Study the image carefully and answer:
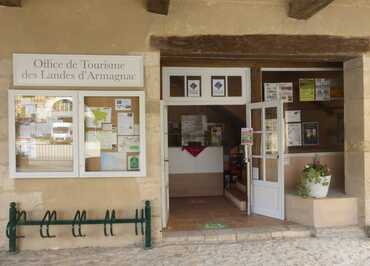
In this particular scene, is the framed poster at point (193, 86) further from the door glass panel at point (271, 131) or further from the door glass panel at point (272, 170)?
the door glass panel at point (272, 170)

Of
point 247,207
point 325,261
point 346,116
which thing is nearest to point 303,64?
point 346,116

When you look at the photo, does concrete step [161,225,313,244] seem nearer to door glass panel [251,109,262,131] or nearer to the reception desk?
door glass panel [251,109,262,131]

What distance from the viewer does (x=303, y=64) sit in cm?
564

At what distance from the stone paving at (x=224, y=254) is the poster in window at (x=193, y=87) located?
2.26 metres

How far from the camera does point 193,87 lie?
213 inches

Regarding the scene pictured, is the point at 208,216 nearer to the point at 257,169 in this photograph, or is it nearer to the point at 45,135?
the point at 257,169

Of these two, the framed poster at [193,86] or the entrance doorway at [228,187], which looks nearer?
the entrance doorway at [228,187]

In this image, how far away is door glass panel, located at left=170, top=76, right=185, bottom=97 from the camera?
5.37 m

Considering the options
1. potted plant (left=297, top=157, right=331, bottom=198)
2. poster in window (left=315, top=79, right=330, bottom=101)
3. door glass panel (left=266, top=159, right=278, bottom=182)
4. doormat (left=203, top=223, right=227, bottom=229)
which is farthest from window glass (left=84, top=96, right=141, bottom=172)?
poster in window (left=315, top=79, right=330, bottom=101)

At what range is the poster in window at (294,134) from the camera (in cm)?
573

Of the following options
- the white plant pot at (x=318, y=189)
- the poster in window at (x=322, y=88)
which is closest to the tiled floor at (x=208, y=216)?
A: the white plant pot at (x=318, y=189)

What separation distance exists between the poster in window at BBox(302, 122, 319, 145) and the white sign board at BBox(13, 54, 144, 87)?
9.96ft

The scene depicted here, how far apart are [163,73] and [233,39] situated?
52.4 inches

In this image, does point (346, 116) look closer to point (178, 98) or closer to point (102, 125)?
point (178, 98)
